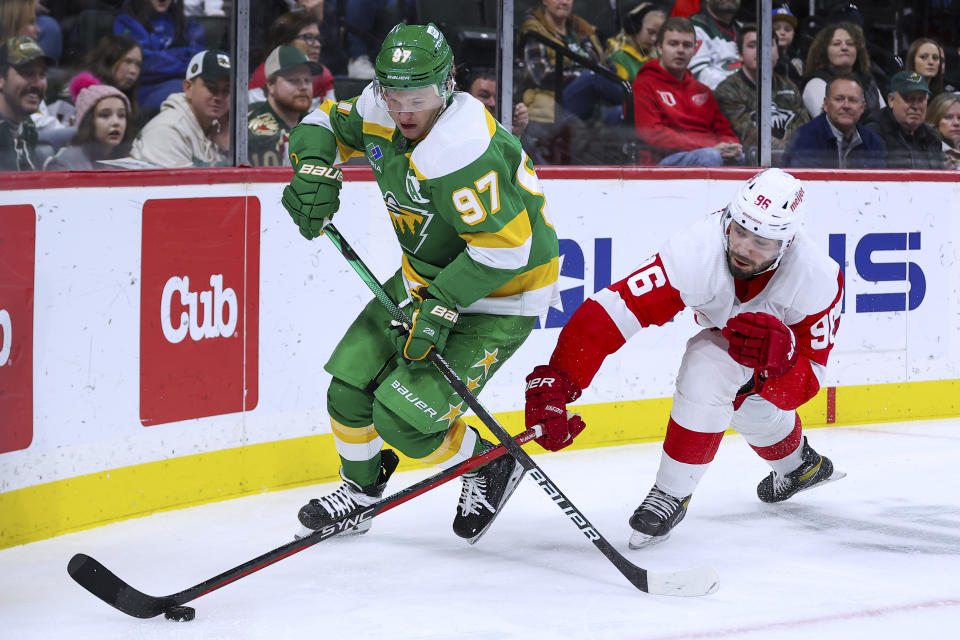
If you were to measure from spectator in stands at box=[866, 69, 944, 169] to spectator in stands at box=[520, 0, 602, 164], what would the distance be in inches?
51.7

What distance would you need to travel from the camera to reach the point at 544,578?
2785mm

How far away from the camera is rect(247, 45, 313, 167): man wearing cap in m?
3.78

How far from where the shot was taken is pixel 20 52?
3217 millimetres

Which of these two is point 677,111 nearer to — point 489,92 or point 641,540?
point 489,92

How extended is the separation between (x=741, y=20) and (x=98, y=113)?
8.13 ft

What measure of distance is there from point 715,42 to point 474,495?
7.86 ft

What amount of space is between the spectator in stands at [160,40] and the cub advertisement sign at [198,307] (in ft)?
1.32

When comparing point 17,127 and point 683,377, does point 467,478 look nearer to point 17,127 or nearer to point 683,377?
point 683,377

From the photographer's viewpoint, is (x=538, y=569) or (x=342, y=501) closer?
(x=538, y=569)

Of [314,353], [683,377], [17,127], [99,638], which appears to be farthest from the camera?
[314,353]

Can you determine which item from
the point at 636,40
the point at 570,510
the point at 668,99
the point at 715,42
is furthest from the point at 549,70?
the point at 570,510

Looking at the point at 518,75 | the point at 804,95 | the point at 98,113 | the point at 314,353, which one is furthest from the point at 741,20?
the point at 98,113

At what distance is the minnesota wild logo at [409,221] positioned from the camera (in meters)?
2.82

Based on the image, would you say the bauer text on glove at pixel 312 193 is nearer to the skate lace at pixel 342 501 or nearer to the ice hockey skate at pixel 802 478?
the skate lace at pixel 342 501
